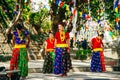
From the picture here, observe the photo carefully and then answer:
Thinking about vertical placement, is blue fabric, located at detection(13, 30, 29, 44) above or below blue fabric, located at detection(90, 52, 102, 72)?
above

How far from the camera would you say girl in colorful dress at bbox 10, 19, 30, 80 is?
11.5 m

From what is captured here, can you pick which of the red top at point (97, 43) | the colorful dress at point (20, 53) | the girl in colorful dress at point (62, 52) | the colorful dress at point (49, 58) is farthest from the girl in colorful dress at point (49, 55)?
the colorful dress at point (20, 53)

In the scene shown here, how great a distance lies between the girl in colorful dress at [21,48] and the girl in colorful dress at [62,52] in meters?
1.59

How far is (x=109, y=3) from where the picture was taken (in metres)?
22.9

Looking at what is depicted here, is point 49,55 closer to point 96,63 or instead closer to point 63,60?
point 63,60

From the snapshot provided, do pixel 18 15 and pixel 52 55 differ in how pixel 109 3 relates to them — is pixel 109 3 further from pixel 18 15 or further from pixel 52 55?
pixel 52 55

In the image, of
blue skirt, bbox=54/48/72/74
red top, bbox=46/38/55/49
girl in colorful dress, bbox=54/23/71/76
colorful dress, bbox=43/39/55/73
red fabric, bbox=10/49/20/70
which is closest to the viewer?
red fabric, bbox=10/49/20/70

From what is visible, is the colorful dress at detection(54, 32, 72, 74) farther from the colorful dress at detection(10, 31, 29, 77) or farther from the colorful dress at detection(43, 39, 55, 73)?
the colorful dress at detection(43, 39, 55, 73)

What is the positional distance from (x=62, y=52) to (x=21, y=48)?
5.88ft

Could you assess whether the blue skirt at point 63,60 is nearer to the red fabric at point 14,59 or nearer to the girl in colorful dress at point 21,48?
the girl in colorful dress at point 21,48

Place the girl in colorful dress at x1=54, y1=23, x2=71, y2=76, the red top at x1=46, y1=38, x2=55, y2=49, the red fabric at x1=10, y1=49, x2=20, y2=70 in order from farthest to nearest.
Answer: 1. the red top at x1=46, y1=38, x2=55, y2=49
2. the girl in colorful dress at x1=54, y1=23, x2=71, y2=76
3. the red fabric at x1=10, y1=49, x2=20, y2=70

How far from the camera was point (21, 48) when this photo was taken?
1155 centimetres

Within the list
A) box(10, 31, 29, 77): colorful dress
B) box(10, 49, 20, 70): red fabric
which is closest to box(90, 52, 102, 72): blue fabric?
box(10, 31, 29, 77): colorful dress

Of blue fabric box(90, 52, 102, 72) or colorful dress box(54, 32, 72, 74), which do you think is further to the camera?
blue fabric box(90, 52, 102, 72)
